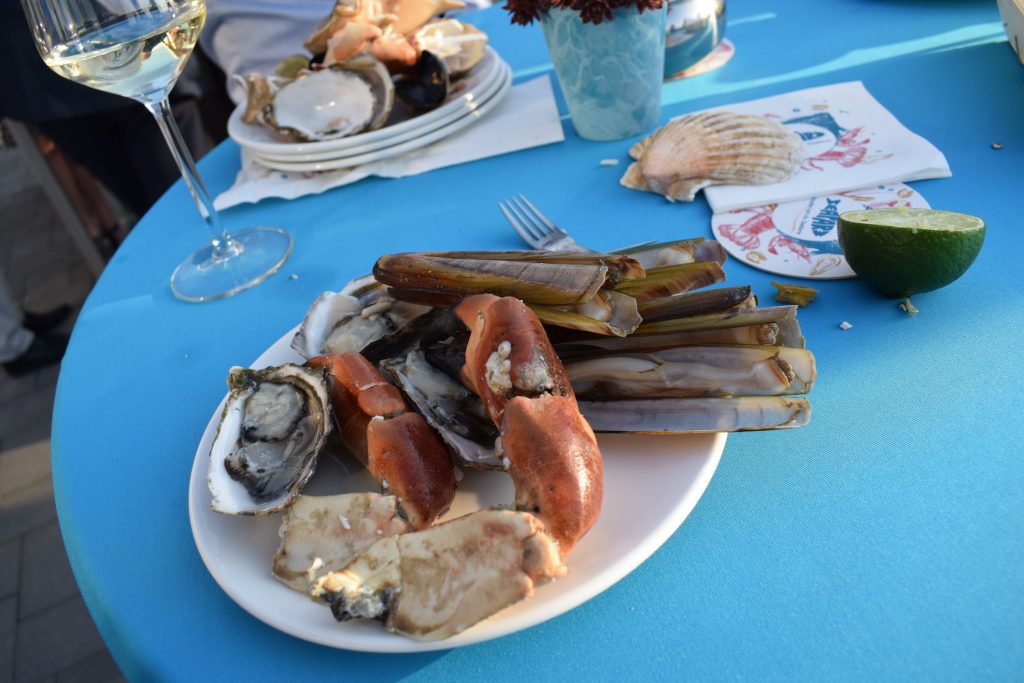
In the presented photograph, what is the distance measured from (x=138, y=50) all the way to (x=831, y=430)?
2.93 ft

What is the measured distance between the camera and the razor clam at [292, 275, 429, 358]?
2.43 feet

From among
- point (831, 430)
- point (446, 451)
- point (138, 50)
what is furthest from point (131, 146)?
point (831, 430)

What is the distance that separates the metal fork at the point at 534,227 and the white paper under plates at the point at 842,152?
206 millimetres

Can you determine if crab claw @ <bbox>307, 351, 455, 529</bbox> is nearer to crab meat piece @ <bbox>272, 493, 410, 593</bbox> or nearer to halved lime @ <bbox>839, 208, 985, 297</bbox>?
crab meat piece @ <bbox>272, 493, 410, 593</bbox>

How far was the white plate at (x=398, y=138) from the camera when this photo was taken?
1.24 metres

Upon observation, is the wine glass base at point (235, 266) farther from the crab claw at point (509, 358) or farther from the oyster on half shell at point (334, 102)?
the crab claw at point (509, 358)

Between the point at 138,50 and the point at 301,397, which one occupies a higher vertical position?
the point at 138,50

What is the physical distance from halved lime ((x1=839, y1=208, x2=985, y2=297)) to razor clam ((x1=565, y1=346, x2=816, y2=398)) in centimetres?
18

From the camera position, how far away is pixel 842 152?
1.00 m

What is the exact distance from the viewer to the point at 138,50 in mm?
905

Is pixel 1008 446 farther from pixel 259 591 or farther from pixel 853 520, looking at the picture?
pixel 259 591

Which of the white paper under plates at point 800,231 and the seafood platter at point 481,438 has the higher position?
the seafood platter at point 481,438

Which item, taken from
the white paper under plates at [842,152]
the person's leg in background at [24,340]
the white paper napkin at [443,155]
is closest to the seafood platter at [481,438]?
the white paper under plates at [842,152]

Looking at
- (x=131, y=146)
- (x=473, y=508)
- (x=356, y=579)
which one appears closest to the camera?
(x=356, y=579)
